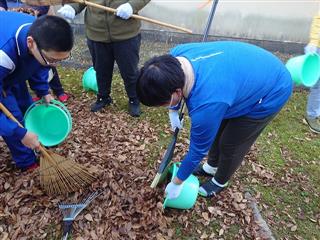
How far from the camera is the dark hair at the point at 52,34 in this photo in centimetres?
226

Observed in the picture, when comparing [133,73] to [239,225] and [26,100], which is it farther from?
[239,225]

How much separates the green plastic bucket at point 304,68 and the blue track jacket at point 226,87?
1214 mm

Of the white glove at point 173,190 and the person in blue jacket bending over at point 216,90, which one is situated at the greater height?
the person in blue jacket bending over at point 216,90

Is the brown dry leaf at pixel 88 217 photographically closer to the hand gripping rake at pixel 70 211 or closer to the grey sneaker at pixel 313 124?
the hand gripping rake at pixel 70 211

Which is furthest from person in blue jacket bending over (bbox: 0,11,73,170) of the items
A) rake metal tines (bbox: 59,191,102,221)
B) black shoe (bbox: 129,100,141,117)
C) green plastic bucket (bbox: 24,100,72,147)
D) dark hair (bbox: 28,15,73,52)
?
black shoe (bbox: 129,100,141,117)

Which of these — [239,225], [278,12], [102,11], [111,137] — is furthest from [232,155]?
[278,12]

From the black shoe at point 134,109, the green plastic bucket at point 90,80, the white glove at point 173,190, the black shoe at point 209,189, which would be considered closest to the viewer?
the white glove at point 173,190

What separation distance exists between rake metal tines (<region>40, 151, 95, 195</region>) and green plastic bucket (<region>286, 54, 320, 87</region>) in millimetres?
2292

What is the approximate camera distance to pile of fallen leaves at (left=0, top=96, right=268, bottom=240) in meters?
2.72

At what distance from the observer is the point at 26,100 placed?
322 centimetres

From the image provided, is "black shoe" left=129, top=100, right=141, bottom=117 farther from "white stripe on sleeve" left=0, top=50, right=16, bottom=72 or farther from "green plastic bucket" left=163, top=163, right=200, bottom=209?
"white stripe on sleeve" left=0, top=50, right=16, bottom=72

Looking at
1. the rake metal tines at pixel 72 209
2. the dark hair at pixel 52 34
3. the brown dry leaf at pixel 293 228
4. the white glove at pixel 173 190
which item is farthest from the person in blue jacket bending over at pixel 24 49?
the brown dry leaf at pixel 293 228

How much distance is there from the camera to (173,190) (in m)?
2.59

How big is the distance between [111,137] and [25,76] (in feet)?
4.28
